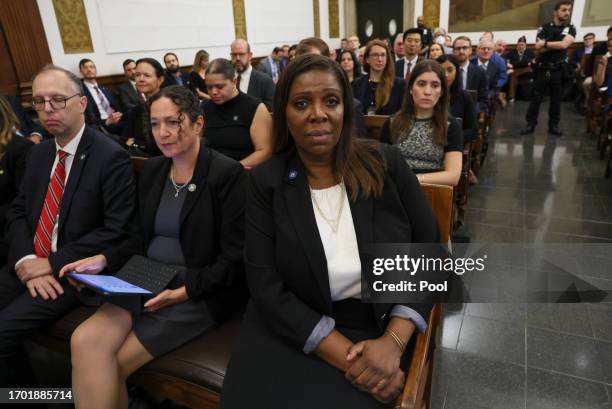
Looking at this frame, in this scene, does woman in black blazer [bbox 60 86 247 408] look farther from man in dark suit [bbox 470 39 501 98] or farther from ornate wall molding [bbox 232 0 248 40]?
ornate wall molding [bbox 232 0 248 40]

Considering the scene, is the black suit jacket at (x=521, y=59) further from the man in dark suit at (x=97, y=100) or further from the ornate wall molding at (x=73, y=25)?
the ornate wall molding at (x=73, y=25)

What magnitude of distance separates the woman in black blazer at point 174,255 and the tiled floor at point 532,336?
1.19 metres

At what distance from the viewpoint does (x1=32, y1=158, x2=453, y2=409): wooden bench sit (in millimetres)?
1476

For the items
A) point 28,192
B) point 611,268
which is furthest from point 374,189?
point 611,268

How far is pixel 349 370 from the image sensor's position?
122cm

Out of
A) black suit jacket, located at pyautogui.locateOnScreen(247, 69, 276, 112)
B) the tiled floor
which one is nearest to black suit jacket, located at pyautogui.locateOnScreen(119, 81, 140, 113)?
black suit jacket, located at pyautogui.locateOnScreen(247, 69, 276, 112)

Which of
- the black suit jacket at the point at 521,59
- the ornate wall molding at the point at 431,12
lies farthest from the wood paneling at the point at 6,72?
the ornate wall molding at the point at 431,12

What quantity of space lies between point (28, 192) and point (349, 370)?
185cm

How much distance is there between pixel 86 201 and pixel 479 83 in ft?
15.4

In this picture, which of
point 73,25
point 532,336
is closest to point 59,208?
point 532,336

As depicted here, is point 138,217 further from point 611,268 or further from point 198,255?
point 611,268

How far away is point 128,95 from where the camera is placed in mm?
6148

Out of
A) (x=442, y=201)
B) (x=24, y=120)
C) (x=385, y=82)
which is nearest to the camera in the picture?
(x=442, y=201)

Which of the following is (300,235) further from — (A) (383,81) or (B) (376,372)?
(A) (383,81)
